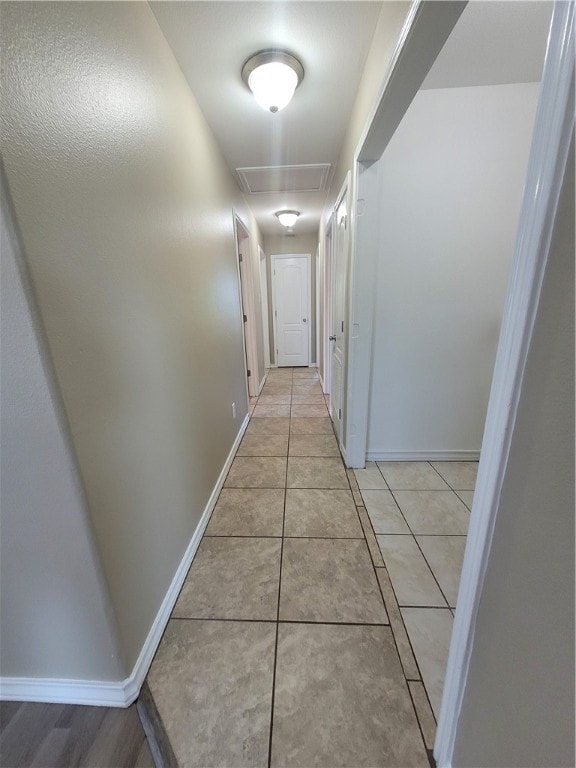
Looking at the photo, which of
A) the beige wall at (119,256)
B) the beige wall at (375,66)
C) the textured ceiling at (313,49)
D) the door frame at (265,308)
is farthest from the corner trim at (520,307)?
the door frame at (265,308)

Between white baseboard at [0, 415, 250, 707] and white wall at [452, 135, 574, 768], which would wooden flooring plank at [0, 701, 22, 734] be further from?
white wall at [452, 135, 574, 768]

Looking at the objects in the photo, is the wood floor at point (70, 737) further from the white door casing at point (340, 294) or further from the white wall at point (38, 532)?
the white door casing at point (340, 294)

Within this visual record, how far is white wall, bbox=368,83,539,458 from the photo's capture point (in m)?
1.74

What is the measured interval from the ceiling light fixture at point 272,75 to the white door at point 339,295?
0.70m

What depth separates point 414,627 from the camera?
3.81ft

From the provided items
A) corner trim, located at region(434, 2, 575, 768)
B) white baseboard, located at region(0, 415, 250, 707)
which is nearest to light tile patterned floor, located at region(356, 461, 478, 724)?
corner trim, located at region(434, 2, 575, 768)

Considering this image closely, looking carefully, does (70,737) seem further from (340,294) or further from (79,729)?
(340,294)

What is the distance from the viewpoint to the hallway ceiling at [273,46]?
1191 mm

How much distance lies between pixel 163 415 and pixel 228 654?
960mm

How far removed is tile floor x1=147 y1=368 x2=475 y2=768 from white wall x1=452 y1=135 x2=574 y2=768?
1.54ft

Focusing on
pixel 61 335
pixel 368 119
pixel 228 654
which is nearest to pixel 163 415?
pixel 61 335

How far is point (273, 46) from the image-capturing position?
1.36 meters

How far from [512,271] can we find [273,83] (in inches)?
65.6

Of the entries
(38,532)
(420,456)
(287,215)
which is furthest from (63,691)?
(287,215)
